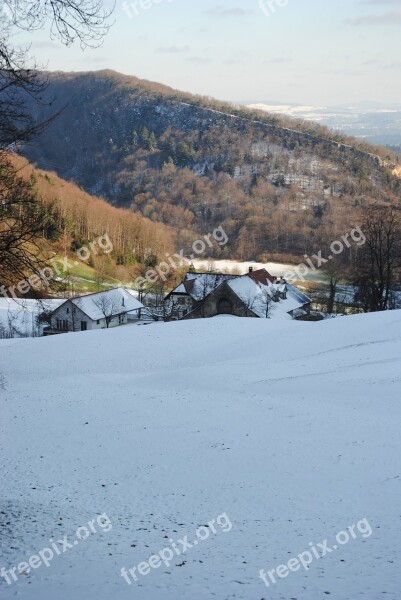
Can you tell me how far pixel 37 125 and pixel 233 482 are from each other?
304 inches

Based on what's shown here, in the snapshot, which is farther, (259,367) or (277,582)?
(259,367)

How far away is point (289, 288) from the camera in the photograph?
175 feet

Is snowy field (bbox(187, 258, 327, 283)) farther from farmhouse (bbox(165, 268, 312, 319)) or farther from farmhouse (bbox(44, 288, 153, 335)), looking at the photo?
farmhouse (bbox(44, 288, 153, 335))

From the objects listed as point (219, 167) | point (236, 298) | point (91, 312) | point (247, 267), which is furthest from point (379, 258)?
point (219, 167)

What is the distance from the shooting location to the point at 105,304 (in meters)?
49.3

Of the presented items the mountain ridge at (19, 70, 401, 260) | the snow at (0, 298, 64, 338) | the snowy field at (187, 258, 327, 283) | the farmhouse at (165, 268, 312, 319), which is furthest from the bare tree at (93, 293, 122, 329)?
the mountain ridge at (19, 70, 401, 260)

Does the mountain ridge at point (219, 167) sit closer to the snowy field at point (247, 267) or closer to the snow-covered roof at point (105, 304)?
the snowy field at point (247, 267)

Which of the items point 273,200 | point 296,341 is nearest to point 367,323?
point 296,341

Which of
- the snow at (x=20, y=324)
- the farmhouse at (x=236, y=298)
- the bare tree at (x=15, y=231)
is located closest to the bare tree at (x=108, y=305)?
the snow at (x=20, y=324)

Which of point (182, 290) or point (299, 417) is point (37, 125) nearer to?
point (299, 417)

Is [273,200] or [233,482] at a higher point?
[273,200]

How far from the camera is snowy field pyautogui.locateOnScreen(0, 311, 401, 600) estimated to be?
Result: 24.9 ft

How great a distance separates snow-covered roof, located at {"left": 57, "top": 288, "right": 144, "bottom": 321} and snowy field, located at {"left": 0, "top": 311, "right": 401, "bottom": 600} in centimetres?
2429

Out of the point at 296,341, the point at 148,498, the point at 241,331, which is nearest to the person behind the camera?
the point at 148,498
